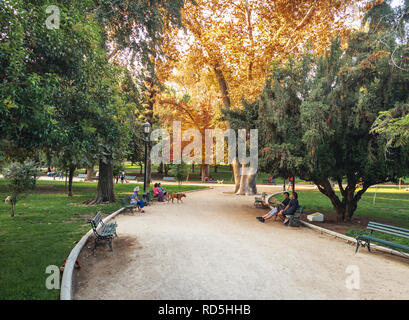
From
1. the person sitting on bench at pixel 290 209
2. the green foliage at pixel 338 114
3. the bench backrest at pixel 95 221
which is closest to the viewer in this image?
the bench backrest at pixel 95 221

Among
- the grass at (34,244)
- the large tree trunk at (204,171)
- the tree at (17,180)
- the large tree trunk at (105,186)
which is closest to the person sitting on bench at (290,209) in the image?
the grass at (34,244)

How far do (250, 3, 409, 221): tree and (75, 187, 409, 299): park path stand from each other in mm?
2900

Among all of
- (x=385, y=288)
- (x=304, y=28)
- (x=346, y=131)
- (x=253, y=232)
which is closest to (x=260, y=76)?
(x=304, y=28)

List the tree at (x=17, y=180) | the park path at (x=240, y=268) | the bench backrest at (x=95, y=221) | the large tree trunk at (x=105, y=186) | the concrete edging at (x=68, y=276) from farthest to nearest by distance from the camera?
the large tree trunk at (x=105, y=186), the tree at (x=17, y=180), the bench backrest at (x=95, y=221), the park path at (x=240, y=268), the concrete edging at (x=68, y=276)

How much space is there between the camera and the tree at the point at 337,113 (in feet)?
33.1

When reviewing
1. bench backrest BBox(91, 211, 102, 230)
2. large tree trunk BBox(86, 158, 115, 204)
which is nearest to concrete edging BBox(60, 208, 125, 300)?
bench backrest BBox(91, 211, 102, 230)

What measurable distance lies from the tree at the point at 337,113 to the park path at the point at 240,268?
2900mm

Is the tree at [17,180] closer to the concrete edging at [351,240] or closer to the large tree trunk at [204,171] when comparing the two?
the concrete edging at [351,240]

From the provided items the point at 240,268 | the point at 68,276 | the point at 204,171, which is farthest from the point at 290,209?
the point at 204,171

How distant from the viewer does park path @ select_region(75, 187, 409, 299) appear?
4.91 m

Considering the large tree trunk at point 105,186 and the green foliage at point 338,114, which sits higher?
the green foliage at point 338,114

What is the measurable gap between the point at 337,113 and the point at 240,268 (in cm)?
744
